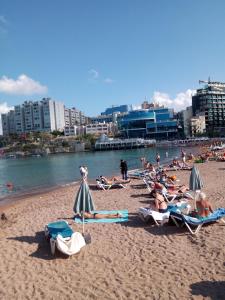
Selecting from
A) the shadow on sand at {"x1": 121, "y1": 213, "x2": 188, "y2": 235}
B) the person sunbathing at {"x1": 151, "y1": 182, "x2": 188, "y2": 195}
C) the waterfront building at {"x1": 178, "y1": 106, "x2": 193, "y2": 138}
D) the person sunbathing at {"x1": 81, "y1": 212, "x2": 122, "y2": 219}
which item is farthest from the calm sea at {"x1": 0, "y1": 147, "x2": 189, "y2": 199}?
the waterfront building at {"x1": 178, "y1": 106, "x2": 193, "y2": 138}

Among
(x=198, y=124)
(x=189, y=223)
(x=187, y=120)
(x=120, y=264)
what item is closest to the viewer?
(x=120, y=264)

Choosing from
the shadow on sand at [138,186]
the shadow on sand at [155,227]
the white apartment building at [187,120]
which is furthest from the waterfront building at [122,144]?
the shadow on sand at [155,227]

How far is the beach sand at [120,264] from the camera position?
6617 millimetres

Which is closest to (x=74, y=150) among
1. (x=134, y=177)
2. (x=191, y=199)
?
(x=134, y=177)

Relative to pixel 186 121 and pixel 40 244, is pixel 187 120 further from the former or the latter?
pixel 40 244

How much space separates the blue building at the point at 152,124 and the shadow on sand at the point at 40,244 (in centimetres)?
15531

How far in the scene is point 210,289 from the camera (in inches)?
252

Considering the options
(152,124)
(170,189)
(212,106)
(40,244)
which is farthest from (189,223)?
(152,124)

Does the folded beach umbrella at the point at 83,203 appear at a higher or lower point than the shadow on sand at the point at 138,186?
higher

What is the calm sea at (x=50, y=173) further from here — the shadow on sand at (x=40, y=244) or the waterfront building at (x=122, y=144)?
the waterfront building at (x=122, y=144)

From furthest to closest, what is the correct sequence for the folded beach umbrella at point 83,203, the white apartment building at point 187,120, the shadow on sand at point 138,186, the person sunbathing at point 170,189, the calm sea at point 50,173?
the white apartment building at point 187,120
the calm sea at point 50,173
the shadow on sand at point 138,186
the person sunbathing at point 170,189
the folded beach umbrella at point 83,203

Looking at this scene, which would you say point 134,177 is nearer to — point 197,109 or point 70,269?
point 70,269

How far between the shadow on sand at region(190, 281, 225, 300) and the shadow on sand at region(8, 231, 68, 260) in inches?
140

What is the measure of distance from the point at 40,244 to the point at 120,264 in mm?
2856
